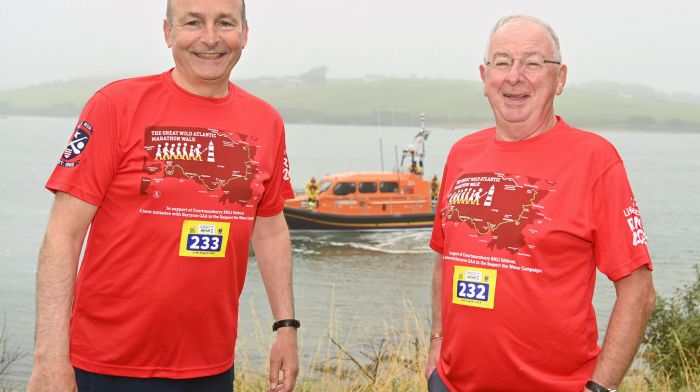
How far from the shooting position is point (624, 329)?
252cm

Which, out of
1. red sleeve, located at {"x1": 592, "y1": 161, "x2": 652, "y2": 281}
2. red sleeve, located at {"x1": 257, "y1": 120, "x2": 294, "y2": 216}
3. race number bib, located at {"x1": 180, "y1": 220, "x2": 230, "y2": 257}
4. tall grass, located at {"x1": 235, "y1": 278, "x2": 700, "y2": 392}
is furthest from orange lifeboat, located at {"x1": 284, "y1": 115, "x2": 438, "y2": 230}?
red sleeve, located at {"x1": 592, "y1": 161, "x2": 652, "y2": 281}

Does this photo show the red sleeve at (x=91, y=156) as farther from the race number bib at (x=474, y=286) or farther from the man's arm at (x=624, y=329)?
the man's arm at (x=624, y=329)

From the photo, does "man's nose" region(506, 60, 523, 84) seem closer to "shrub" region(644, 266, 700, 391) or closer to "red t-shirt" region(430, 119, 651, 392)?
"red t-shirt" region(430, 119, 651, 392)

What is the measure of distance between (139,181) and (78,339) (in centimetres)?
51

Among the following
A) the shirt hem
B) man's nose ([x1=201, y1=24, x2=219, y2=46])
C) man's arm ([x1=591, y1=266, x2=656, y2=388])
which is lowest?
the shirt hem

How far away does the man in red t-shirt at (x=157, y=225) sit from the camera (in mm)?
2465

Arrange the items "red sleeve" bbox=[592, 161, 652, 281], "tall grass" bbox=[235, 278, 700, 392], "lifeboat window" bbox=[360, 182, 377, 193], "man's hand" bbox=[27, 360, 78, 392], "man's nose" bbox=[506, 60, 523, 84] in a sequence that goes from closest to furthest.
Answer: "man's hand" bbox=[27, 360, 78, 392]
"red sleeve" bbox=[592, 161, 652, 281]
"man's nose" bbox=[506, 60, 523, 84]
"tall grass" bbox=[235, 278, 700, 392]
"lifeboat window" bbox=[360, 182, 377, 193]

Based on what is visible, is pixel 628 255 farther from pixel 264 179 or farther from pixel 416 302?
pixel 416 302

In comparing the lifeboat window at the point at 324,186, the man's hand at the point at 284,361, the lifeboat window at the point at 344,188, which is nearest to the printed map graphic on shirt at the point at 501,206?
the man's hand at the point at 284,361

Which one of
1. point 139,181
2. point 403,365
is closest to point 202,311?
point 139,181

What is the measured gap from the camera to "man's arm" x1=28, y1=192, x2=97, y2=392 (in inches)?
94.7

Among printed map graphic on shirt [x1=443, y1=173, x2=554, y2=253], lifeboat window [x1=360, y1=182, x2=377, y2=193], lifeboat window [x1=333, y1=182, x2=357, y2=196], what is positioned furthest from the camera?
lifeboat window [x1=360, y1=182, x2=377, y2=193]

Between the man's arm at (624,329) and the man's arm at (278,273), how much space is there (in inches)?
41.8

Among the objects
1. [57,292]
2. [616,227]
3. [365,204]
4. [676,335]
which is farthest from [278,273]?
[365,204]
